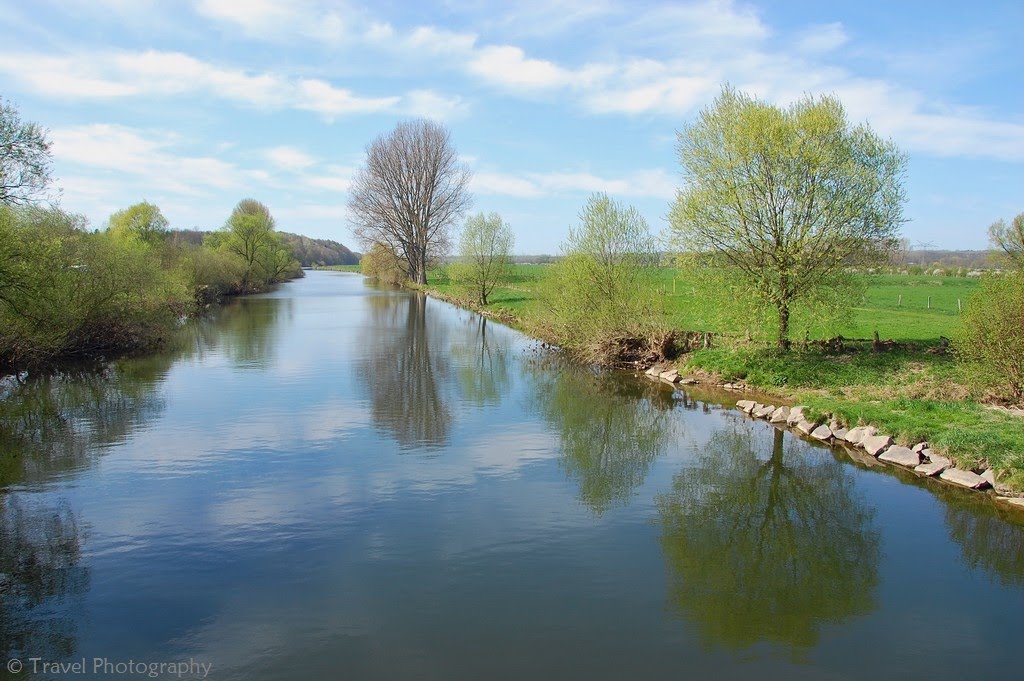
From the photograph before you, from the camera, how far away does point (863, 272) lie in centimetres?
2145

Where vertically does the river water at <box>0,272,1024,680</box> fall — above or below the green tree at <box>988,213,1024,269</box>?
below

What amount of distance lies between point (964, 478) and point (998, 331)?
4.79 metres

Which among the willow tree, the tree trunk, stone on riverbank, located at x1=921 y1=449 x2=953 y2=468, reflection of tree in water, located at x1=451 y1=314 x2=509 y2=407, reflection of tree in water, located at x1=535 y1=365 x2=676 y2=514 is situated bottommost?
reflection of tree in water, located at x1=535 y1=365 x2=676 y2=514

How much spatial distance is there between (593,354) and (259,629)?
21063 millimetres

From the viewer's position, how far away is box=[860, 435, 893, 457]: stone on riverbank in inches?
584

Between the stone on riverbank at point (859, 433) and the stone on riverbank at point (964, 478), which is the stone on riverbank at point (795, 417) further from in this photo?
the stone on riverbank at point (964, 478)

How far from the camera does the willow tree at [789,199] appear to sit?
20.8 m

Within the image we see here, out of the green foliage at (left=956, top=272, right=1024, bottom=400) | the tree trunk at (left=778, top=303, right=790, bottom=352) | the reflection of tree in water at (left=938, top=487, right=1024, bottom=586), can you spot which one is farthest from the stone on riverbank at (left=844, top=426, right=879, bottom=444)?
the tree trunk at (left=778, top=303, right=790, bottom=352)

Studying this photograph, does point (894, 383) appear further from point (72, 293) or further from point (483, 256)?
point (483, 256)

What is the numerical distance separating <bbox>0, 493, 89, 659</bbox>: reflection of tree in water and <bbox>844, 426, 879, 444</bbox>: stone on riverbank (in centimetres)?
1547

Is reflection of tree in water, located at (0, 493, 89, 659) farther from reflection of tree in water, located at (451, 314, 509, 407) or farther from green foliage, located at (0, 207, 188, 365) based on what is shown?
reflection of tree in water, located at (451, 314, 509, 407)

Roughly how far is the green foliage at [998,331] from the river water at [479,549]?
4.72 meters

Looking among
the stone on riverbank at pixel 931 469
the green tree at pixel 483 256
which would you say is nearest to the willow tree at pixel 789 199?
the stone on riverbank at pixel 931 469

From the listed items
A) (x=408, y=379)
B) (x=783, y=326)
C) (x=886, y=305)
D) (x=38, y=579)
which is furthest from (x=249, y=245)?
(x=38, y=579)
